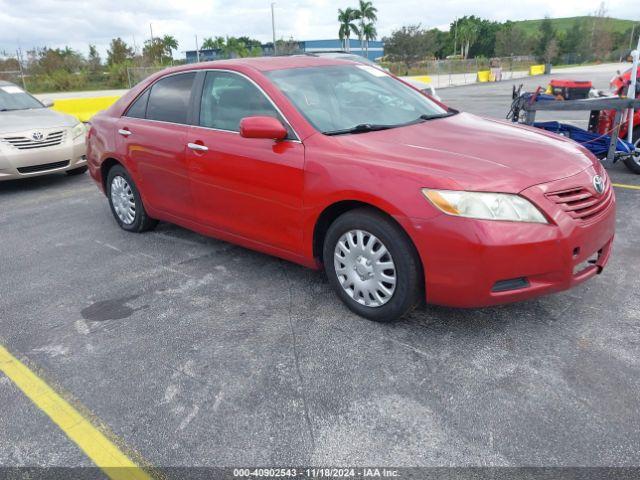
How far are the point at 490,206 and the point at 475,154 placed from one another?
48 centimetres

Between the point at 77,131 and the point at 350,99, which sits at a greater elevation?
the point at 350,99

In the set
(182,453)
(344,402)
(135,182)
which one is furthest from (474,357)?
(135,182)

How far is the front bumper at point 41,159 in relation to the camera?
736 cm

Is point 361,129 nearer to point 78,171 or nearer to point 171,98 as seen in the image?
point 171,98

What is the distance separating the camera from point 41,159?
7.62 meters

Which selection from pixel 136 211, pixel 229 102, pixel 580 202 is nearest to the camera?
pixel 580 202

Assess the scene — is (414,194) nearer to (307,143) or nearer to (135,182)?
(307,143)

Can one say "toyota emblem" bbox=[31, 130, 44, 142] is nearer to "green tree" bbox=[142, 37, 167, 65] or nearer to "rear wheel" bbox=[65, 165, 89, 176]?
"rear wheel" bbox=[65, 165, 89, 176]

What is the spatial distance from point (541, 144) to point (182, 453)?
9.12ft

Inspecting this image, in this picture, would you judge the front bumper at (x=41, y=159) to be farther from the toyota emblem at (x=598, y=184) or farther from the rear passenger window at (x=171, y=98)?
the toyota emblem at (x=598, y=184)

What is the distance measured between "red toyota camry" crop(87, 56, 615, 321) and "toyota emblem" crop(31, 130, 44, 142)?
343cm

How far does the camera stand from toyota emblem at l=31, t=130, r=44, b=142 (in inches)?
298

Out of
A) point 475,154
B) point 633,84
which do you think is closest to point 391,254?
point 475,154

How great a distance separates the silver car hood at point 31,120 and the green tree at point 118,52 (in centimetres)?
3822
